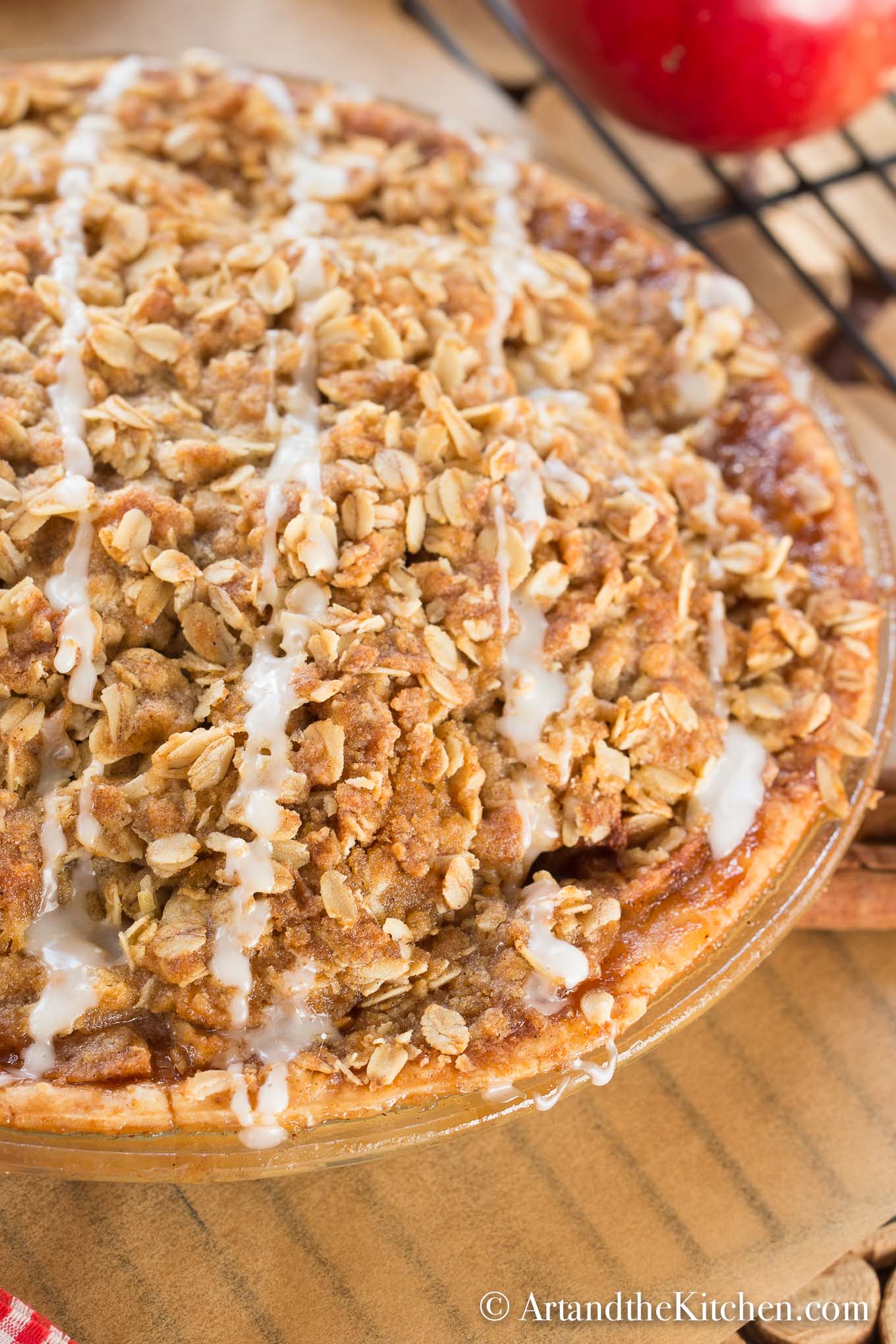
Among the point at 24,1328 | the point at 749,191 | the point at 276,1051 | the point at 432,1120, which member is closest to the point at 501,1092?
the point at 432,1120

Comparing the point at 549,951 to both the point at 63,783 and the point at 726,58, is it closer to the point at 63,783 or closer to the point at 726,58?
the point at 63,783

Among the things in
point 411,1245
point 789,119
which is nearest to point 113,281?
point 789,119

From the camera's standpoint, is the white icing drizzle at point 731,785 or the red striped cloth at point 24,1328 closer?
the red striped cloth at point 24,1328

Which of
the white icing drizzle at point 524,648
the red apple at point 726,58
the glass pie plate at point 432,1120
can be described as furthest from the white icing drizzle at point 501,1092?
the red apple at point 726,58

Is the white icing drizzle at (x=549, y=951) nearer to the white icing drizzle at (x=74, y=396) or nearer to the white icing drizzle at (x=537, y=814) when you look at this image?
the white icing drizzle at (x=537, y=814)

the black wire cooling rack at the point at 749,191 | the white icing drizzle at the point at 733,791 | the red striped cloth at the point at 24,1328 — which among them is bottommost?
the red striped cloth at the point at 24,1328

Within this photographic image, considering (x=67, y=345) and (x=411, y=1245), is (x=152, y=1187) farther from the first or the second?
(x=67, y=345)

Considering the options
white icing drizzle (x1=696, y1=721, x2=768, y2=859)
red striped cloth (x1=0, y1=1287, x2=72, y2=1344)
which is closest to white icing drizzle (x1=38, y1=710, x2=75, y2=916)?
red striped cloth (x1=0, y1=1287, x2=72, y2=1344)
